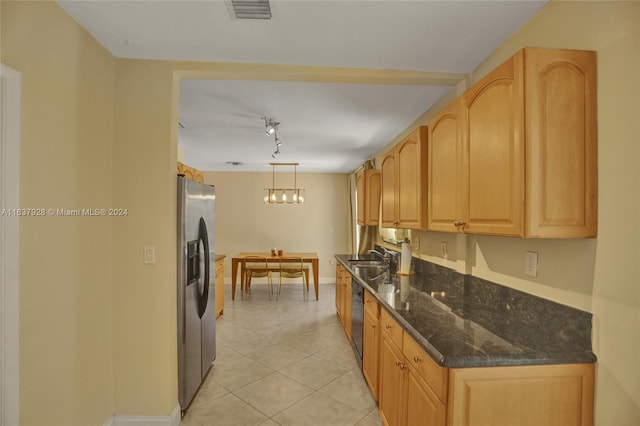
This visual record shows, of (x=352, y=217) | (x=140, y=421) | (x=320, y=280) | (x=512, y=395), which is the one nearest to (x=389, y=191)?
(x=512, y=395)

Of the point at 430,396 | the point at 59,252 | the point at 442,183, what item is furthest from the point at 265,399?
the point at 442,183

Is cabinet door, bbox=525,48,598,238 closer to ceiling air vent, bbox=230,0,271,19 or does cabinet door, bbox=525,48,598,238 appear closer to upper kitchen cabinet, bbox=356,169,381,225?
ceiling air vent, bbox=230,0,271,19

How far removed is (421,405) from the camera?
4.80 feet

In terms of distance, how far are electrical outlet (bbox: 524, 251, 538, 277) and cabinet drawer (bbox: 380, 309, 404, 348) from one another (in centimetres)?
73

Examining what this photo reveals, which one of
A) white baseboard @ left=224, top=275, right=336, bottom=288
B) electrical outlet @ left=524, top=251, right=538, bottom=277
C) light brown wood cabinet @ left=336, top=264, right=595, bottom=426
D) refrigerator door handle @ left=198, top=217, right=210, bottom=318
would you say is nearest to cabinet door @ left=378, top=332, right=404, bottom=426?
light brown wood cabinet @ left=336, top=264, right=595, bottom=426

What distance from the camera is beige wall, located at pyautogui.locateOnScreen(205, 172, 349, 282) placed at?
6.98m

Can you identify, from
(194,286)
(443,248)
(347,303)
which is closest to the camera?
(194,286)

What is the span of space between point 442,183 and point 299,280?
5450 mm

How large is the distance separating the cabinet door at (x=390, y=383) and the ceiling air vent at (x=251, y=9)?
1956mm

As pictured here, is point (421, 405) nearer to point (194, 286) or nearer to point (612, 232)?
point (612, 232)

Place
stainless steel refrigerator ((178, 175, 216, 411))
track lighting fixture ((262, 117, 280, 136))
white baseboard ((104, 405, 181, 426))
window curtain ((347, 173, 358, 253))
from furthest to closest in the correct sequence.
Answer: window curtain ((347, 173, 358, 253)), track lighting fixture ((262, 117, 280, 136)), stainless steel refrigerator ((178, 175, 216, 411)), white baseboard ((104, 405, 181, 426))

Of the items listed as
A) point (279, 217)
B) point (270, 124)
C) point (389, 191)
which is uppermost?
point (270, 124)

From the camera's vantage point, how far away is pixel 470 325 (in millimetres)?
1618

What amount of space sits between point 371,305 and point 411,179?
1.07 meters
